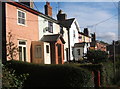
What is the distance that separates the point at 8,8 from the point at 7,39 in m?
2.45

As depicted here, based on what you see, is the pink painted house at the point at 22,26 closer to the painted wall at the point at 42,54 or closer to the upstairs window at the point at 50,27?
the painted wall at the point at 42,54

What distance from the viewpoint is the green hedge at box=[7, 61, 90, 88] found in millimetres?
9102

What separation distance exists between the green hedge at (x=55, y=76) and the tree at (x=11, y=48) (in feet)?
15.7

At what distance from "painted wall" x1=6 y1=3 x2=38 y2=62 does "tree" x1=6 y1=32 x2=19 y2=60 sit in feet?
1.42

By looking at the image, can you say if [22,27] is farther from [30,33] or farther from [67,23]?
[67,23]

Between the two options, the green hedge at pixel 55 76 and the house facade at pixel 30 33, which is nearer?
the green hedge at pixel 55 76

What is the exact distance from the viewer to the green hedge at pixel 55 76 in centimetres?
910

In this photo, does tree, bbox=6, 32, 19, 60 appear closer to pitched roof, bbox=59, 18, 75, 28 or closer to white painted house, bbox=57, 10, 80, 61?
white painted house, bbox=57, 10, 80, 61

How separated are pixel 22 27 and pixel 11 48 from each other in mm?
2895

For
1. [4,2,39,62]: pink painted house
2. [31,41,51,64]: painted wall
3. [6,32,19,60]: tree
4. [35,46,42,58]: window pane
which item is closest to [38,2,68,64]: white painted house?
[31,41,51,64]: painted wall

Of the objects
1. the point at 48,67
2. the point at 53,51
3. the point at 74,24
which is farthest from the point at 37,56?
the point at 74,24

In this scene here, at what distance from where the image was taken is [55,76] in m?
9.58

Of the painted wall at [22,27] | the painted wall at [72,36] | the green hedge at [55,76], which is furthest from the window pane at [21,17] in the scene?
the painted wall at [72,36]

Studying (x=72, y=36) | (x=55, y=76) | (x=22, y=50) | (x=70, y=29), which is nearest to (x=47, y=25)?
(x=22, y=50)
